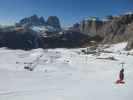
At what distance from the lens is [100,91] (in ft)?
41.5

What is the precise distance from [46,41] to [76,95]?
122m

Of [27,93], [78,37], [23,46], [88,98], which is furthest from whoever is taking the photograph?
[78,37]

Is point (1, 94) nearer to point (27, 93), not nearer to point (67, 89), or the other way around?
point (27, 93)

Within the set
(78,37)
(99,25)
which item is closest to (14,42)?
(78,37)

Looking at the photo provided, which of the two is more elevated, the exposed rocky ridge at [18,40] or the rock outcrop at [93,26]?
the rock outcrop at [93,26]

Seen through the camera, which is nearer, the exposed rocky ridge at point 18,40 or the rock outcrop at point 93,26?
the exposed rocky ridge at point 18,40

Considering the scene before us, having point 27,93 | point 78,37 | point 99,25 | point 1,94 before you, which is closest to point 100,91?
point 27,93

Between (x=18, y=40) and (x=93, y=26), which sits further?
(x=93, y=26)

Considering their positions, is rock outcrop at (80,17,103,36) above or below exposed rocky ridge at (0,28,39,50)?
above

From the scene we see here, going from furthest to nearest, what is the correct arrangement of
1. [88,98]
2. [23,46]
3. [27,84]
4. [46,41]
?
1. [46,41]
2. [23,46]
3. [27,84]
4. [88,98]

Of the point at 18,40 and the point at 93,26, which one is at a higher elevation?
the point at 93,26

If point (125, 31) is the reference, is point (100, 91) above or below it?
below

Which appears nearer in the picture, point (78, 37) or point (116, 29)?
point (116, 29)

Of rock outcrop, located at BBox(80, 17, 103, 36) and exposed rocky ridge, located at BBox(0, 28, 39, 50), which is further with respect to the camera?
rock outcrop, located at BBox(80, 17, 103, 36)
